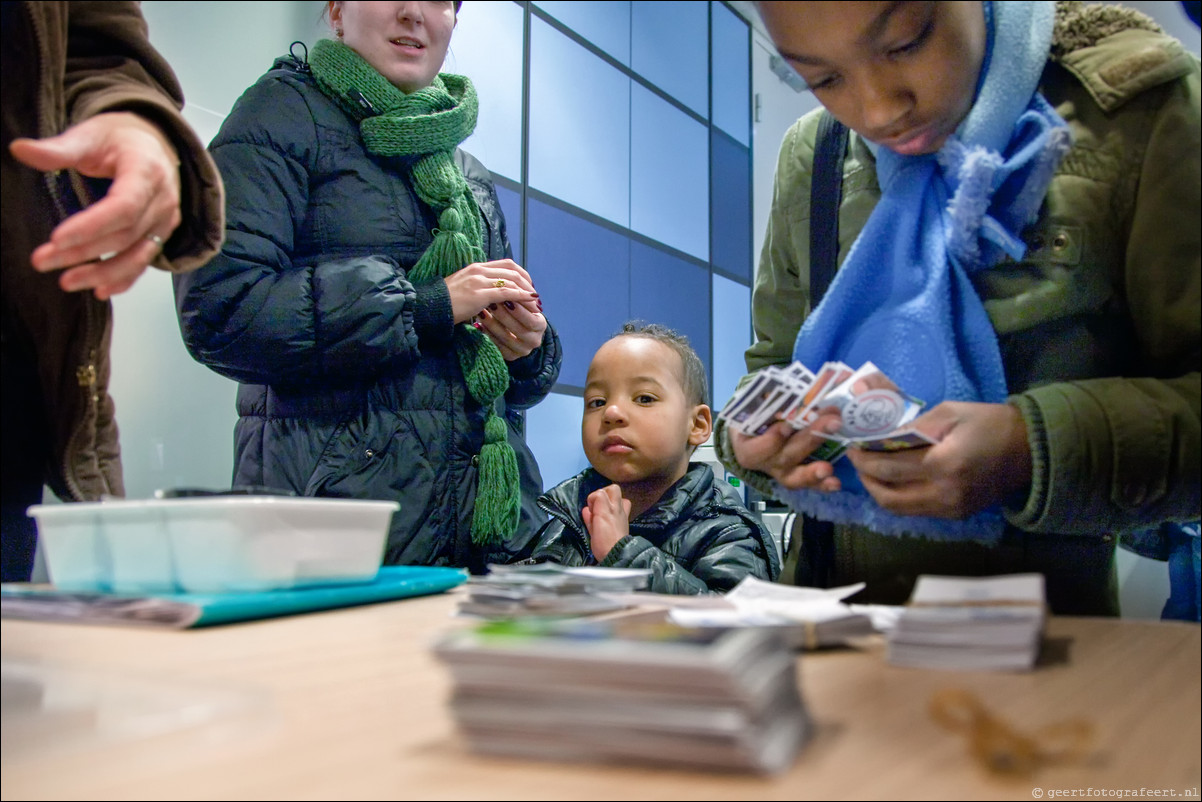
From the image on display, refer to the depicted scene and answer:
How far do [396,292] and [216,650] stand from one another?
505 mm

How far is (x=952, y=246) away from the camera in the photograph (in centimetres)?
65

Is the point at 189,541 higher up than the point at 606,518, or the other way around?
the point at 189,541

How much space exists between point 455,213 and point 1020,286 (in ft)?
2.02

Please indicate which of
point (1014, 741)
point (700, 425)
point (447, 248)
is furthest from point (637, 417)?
point (1014, 741)

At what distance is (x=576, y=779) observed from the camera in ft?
1.04

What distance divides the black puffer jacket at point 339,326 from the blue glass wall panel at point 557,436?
14cm

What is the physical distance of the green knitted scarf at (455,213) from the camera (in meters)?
0.92

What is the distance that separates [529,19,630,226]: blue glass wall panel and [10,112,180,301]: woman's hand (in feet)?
2.08

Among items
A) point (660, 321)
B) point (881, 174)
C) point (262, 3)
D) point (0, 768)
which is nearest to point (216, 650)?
point (0, 768)

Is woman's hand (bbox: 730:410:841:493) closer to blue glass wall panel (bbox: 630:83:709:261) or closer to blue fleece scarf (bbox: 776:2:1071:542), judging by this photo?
blue fleece scarf (bbox: 776:2:1071:542)

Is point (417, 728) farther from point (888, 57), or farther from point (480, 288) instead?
point (480, 288)

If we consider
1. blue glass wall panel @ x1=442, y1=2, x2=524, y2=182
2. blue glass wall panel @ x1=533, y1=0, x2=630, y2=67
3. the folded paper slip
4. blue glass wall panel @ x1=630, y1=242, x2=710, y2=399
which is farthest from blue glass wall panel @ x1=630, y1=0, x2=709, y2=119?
the folded paper slip

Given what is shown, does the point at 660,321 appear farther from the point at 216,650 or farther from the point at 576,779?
the point at 576,779

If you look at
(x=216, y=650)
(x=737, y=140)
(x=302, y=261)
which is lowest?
(x=216, y=650)
